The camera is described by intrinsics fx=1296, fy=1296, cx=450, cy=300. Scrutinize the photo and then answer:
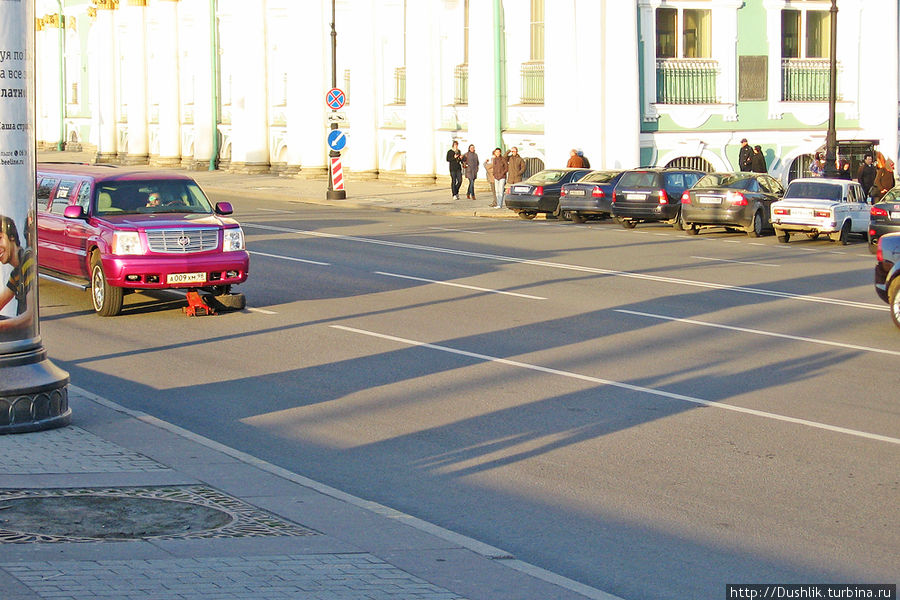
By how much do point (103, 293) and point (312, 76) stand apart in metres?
36.9

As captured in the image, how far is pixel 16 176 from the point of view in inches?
396

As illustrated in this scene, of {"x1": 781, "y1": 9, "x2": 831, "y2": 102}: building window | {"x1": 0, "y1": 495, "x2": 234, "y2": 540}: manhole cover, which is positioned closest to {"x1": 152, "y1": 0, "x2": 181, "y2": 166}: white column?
{"x1": 781, "y1": 9, "x2": 831, "y2": 102}: building window

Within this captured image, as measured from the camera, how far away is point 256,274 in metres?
21.4

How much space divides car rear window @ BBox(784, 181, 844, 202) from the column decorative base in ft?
71.3

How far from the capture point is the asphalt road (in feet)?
26.1

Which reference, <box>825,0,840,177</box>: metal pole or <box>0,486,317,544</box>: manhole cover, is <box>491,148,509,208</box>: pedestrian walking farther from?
<box>0,486,317,544</box>: manhole cover

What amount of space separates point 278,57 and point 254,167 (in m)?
5.21

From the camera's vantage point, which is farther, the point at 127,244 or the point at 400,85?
the point at 400,85

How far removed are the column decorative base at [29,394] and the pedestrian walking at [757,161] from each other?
3032 centimetres

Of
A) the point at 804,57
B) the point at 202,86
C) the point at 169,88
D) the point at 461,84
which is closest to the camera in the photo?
the point at 804,57

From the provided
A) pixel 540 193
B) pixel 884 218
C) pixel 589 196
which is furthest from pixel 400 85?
pixel 884 218

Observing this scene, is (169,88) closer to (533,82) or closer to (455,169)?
(533,82)

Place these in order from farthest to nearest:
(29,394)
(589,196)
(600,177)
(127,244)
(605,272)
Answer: (600,177)
(589,196)
(605,272)
(127,244)
(29,394)

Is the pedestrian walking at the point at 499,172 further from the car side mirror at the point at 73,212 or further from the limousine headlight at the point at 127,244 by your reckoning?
the limousine headlight at the point at 127,244
